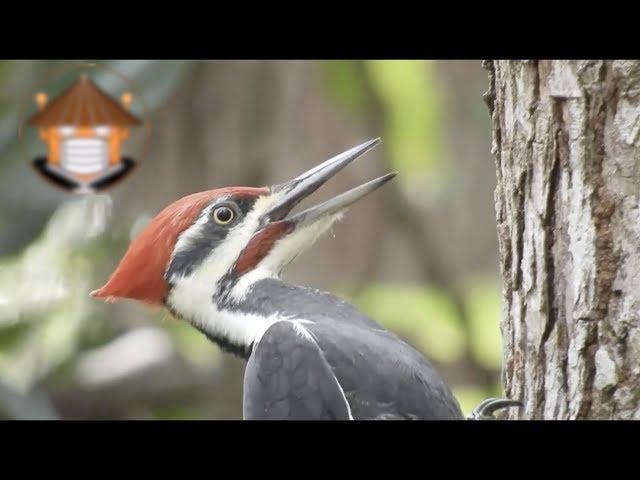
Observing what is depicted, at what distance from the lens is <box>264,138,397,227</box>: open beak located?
3080 mm

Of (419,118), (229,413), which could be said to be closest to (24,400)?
(229,413)

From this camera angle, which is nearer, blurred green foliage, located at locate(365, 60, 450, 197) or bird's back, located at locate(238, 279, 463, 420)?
bird's back, located at locate(238, 279, 463, 420)

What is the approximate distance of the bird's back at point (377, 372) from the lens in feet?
9.04

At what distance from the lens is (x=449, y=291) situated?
532 cm

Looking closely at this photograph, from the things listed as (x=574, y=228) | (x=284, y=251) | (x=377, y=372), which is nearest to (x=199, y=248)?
(x=284, y=251)

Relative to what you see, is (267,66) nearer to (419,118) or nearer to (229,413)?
(419,118)

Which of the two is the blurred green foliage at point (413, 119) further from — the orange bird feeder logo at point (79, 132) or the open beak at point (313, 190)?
the open beak at point (313, 190)

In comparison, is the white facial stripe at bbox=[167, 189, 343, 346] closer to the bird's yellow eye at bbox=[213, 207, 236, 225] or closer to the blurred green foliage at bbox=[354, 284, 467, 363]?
the bird's yellow eye at bbox=[213, 207, 236, 225]

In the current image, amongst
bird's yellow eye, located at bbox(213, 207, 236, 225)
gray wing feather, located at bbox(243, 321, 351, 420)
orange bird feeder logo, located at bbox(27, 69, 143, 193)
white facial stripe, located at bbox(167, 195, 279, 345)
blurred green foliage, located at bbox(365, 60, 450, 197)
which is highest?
blurred green foliage, located at bbox(365, 60, 450, 197)

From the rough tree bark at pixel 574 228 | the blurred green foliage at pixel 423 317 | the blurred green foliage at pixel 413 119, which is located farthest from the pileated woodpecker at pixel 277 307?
the blurred green foliage at pixel 413 119

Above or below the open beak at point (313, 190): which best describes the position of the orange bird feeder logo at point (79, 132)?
above

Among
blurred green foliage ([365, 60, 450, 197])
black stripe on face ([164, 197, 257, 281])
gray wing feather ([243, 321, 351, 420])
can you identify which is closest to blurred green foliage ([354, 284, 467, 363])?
blurred green foliage ([365, 60, 450, 197])
